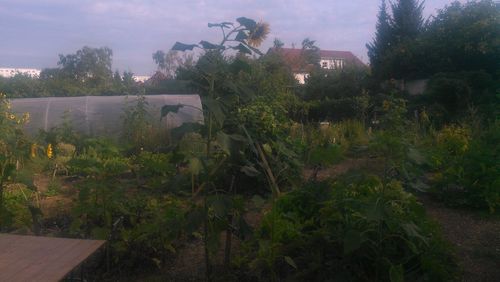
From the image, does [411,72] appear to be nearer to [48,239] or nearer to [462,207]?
[462,207]

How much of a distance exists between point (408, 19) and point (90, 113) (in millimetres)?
22302

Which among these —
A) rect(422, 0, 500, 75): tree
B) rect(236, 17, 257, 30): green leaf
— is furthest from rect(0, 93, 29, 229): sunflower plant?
rect(422, 0, 500, 75): tree

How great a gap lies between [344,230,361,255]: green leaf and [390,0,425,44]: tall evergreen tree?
27.6 m

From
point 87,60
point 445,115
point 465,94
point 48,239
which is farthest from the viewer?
point 87,60

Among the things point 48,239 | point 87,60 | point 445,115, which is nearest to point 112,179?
point 48,239

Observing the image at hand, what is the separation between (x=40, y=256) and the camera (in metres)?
2.26

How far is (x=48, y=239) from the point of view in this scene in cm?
254

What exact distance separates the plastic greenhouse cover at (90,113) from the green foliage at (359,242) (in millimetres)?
7737

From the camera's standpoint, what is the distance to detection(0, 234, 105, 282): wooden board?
80.0 inches

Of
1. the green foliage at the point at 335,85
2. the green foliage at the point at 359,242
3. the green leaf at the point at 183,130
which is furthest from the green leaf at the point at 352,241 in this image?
the green foliage at the point at 335,85

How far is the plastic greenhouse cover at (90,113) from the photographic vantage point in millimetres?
11141

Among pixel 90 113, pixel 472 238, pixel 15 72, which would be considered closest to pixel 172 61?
pixel 15 72

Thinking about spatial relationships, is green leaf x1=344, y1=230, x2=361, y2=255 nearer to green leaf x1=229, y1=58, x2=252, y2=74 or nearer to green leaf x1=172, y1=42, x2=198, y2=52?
green leaf x1=229, y1=58, x2=252, y2=74

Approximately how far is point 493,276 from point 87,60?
3474 centimetres
